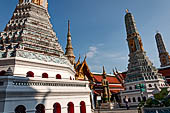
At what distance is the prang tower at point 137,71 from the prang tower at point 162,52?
29944mm

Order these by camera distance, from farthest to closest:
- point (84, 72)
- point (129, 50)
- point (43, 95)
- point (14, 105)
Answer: point (129, 50)
point (84, 72)
point (43, 95)
point (14, 105)

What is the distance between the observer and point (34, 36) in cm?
1384

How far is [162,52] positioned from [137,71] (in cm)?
3653

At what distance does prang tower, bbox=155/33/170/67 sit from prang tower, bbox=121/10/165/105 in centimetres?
2994

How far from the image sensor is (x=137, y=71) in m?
27.9

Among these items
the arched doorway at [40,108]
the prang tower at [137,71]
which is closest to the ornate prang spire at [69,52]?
the prang tower at [137,71]

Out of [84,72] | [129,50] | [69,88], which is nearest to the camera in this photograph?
[69,88]

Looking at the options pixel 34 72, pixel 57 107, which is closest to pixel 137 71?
pixel 57 107

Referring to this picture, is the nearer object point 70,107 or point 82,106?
point 70,107

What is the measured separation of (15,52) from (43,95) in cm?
493

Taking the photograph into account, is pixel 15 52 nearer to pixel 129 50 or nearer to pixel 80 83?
pixel 80 83

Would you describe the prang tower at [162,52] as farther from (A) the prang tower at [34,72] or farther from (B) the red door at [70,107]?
(B) the red door at [70,107]

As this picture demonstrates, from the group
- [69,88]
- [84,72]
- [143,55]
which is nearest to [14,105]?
[69,88]

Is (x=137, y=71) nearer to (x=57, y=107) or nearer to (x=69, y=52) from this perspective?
(x=69, y=52)
